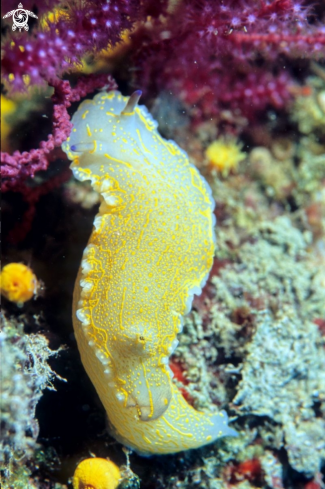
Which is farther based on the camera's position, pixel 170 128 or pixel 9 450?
pixel 170 128

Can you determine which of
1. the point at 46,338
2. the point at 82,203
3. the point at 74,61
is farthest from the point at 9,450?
the point at 74,61

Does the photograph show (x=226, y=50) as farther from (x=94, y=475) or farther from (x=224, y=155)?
(x=94, y=475)

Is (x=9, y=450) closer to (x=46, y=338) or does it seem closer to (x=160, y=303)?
(x=46, y=338)

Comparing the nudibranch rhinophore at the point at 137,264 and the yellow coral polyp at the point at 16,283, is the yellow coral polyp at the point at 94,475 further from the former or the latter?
A: the yellow coral polyp at the point at 16,283

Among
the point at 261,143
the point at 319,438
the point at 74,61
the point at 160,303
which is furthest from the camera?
the point at 261,143

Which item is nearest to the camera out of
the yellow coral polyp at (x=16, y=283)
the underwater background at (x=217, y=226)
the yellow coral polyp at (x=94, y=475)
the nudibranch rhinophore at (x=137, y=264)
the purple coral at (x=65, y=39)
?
the purple coral at (x=65, y=39)

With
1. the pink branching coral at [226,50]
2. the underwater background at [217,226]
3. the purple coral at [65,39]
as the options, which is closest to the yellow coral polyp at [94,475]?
the underwater background at [217,226]
